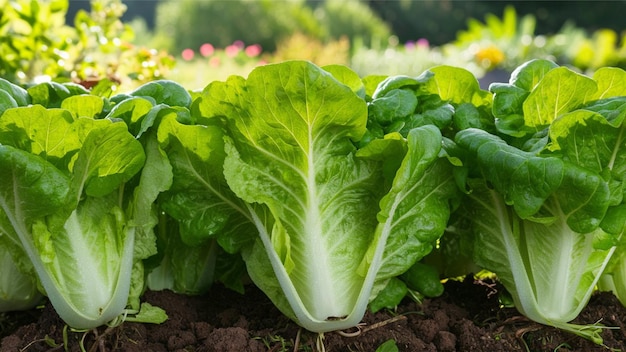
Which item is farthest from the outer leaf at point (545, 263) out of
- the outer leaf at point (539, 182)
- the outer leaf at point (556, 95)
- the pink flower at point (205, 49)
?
the pink flower at point (205, 49)

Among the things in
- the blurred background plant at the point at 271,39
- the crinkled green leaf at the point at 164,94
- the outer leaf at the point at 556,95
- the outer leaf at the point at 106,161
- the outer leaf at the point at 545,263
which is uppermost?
the outer leaf at the point at 556,95

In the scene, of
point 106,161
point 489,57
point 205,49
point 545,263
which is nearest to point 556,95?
point 545,263

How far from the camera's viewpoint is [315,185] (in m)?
2.01

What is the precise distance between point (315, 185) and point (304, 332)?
461mm

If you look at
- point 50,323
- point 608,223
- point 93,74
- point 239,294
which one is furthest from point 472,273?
point 93,74

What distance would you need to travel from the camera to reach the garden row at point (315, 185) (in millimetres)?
1858

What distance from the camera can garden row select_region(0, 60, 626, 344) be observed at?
1.86 m

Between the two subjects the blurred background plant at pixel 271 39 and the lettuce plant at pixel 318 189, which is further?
the blurred background plant at pixel 271 39

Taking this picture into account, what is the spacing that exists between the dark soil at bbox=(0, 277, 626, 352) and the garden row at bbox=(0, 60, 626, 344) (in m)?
0.06

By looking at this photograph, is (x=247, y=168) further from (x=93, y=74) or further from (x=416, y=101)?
(x=93, y=74)

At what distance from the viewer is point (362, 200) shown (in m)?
2.09

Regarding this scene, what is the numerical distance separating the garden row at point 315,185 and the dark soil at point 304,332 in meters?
0.06

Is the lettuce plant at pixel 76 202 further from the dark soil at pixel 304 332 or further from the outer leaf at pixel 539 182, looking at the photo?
the outer leaf at pixel 539 182

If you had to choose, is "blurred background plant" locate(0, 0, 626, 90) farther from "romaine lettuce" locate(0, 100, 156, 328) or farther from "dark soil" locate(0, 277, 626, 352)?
"dark soil" locate(0, 277, 626, 352)
